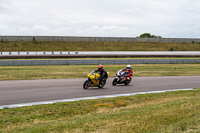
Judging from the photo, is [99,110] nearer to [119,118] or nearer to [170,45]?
[119,118]

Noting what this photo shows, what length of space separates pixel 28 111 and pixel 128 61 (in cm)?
2505

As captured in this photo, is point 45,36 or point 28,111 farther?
point 45,36

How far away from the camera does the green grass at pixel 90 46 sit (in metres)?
54.2

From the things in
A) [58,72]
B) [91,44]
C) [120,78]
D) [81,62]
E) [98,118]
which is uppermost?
[91,44]

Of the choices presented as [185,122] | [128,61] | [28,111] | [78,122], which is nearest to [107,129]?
[78,122]

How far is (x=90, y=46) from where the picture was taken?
5866cm

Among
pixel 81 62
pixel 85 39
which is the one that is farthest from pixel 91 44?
pixel 81 62

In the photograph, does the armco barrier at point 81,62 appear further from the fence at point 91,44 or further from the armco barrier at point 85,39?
the armco barrier at point 85,39

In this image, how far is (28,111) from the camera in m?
8.45

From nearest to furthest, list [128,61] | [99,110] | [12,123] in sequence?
[12,123] → [99,110] → [128,61]

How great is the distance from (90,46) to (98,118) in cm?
5168

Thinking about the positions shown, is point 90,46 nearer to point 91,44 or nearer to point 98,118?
point 91,44

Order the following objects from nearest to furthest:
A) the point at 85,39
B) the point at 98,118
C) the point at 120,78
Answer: the point at 98,118
the point at 120,78
the point at 85,39

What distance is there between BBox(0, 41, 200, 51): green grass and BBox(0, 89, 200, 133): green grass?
44355 mm
